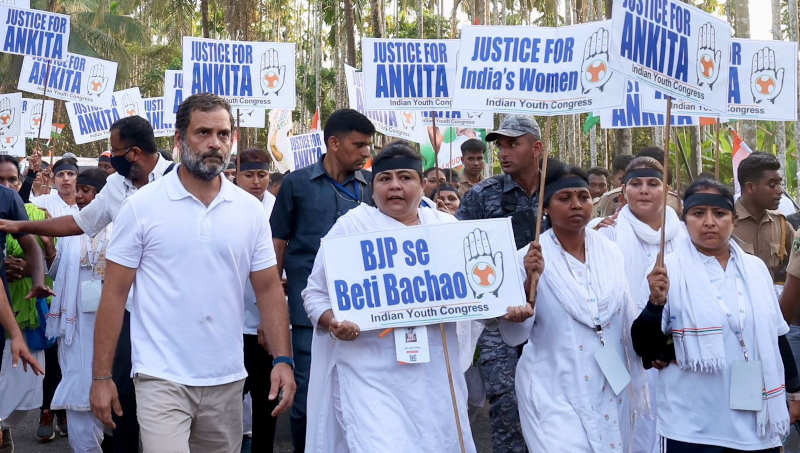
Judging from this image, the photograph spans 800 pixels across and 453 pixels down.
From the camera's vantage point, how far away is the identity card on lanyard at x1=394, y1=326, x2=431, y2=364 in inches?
195

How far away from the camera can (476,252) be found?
5.17m

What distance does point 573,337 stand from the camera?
505 cm

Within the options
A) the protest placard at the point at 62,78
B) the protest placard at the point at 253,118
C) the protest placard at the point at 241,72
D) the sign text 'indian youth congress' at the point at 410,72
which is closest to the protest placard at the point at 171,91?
the protest placard at the point at 253,118

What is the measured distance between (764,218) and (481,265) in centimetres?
304

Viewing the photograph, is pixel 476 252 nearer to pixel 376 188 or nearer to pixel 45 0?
pixel 376 188

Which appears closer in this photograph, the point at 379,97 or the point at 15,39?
the point at 379,97

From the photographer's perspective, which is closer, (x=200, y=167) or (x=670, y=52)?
(x=200, y=167)

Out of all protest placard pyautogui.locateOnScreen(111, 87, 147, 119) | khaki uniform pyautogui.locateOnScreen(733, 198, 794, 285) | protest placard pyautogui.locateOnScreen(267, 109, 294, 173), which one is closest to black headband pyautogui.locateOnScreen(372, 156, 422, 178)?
khaki uniform pyautogui.locateOnScreen(733, 198, 794, 285)

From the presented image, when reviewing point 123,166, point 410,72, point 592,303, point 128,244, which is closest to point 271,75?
point 410,72

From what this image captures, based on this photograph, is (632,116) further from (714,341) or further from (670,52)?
(714,341)

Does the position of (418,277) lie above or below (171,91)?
below

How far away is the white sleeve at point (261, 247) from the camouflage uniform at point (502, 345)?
1839mm

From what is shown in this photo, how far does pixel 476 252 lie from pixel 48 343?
4.56 meters

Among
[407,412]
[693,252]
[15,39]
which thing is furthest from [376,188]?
[15,39]
